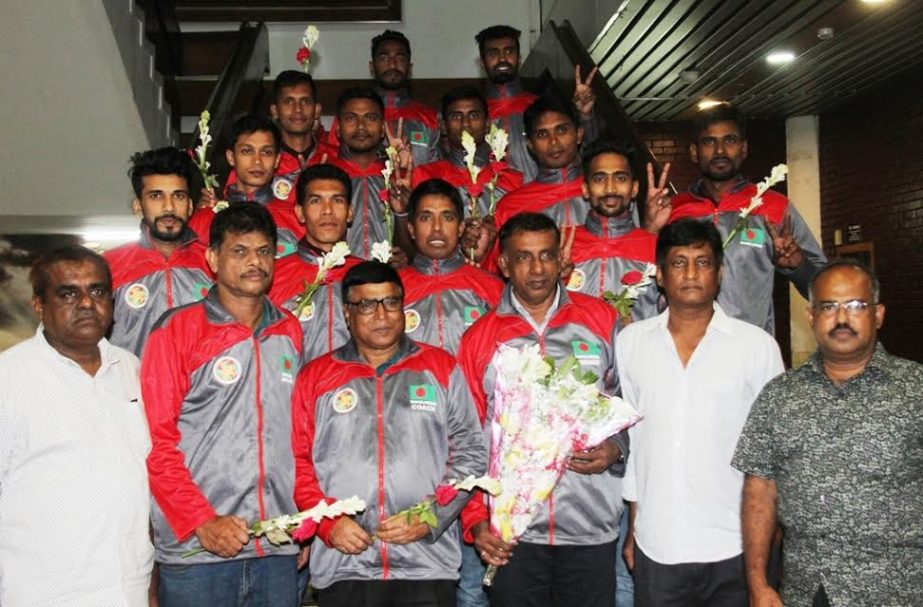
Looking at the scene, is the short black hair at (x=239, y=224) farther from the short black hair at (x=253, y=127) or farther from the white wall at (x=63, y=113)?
the white wall at (x=63, y=113)

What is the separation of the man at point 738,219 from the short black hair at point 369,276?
1.73 m

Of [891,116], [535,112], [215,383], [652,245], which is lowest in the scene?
[215,383]

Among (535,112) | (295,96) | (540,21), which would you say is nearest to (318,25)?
(540,21)

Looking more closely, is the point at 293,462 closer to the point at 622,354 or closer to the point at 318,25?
the point at 622,354

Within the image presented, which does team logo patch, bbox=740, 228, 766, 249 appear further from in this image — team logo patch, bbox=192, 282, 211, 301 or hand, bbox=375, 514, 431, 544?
team logo patch, bbox=192, 282, 211, 301

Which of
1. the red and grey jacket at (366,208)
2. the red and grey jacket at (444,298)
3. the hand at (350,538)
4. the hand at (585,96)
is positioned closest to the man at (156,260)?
the red and grey jacket at (444,298)

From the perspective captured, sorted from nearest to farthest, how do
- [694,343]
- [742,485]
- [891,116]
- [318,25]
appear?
[742,485] → [694,343] → [318,25] → [891,116]

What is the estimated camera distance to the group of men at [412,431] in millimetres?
2672

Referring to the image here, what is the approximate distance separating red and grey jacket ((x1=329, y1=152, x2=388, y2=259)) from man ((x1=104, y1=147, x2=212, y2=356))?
122cm

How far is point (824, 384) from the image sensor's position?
275 cm

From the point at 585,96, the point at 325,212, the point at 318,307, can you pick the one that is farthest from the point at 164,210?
the point at 585,96

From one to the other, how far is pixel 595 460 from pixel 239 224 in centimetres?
160

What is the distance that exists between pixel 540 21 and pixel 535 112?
15.8 feet

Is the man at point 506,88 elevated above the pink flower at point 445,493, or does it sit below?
above
